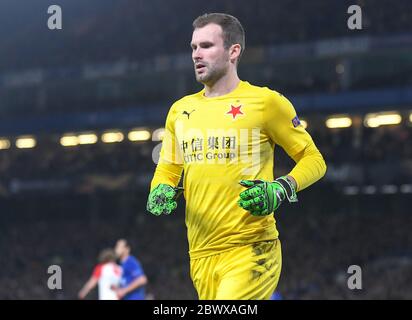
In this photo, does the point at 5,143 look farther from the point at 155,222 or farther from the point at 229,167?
the point at 229,167

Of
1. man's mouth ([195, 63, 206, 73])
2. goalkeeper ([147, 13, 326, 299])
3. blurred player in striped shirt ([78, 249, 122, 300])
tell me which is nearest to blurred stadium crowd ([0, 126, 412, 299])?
blurred player in striped shirt ([78, 249, 122, 300])

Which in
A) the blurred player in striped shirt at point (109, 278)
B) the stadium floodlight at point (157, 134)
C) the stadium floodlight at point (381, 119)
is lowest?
the blurred player in striped shirt at point (109, 278)

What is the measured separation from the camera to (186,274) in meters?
25.4

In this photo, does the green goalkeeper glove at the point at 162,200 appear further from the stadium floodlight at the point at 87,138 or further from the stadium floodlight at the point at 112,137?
the stadium floodlight at the point at 87,138

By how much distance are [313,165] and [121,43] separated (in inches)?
983

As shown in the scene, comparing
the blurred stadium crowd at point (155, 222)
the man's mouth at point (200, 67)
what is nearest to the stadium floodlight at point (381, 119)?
the blurred stadium crowd at point (155, 222)

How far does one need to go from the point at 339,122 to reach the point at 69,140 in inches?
403

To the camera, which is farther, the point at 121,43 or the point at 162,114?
the point at 121,43

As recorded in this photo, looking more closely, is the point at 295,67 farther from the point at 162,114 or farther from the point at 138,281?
the point at 138,281

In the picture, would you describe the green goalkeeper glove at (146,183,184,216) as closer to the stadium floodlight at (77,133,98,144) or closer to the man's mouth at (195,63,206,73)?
the man's mouth at (195,63,206,73)

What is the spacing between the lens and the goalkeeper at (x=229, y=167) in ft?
14.1

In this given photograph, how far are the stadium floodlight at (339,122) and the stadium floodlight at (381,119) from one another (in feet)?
1.79
